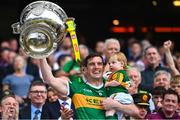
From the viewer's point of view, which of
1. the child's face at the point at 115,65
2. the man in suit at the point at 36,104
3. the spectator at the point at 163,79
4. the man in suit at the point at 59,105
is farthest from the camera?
the spectator at the point at 163,79

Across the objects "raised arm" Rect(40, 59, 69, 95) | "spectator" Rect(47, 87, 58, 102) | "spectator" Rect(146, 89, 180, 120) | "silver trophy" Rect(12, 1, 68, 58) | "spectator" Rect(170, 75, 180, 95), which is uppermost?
"silver trophy" Rect(12, 1, 68, 58)

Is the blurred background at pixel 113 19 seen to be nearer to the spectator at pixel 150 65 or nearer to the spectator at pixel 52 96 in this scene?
the spectator at pixel 150 65

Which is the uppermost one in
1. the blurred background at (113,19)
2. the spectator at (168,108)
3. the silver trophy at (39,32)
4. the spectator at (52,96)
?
the blurred background at (113,19)

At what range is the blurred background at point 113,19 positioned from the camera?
20203 millimetres

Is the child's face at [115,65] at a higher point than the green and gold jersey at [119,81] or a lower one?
higher

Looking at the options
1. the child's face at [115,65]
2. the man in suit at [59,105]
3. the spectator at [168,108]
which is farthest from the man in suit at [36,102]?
the spectator at [168,108]

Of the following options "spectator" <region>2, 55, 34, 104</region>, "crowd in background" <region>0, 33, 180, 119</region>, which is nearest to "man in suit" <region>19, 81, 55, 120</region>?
"crowd in background" <region>0, 33, 180, 119</region>

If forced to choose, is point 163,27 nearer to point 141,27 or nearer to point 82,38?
point 141,27

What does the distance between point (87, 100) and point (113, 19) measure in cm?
1085

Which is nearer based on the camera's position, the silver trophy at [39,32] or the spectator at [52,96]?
the silver trophy at [39,32]

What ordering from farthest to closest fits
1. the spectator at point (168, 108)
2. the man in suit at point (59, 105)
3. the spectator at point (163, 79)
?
the spectator at point (163, 79)
the spectator at point (168, 108)
the man in suit at point (59, 105)

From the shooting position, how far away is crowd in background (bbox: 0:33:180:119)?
11219 mm

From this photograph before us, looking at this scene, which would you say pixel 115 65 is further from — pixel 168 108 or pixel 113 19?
pixel 113 19

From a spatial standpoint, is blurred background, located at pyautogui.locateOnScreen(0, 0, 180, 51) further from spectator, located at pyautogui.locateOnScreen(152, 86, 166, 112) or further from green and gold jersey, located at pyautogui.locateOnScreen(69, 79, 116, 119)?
green and gold jersey, located at pyautogui.locateOnScreen(69, 79, 116, 119)
